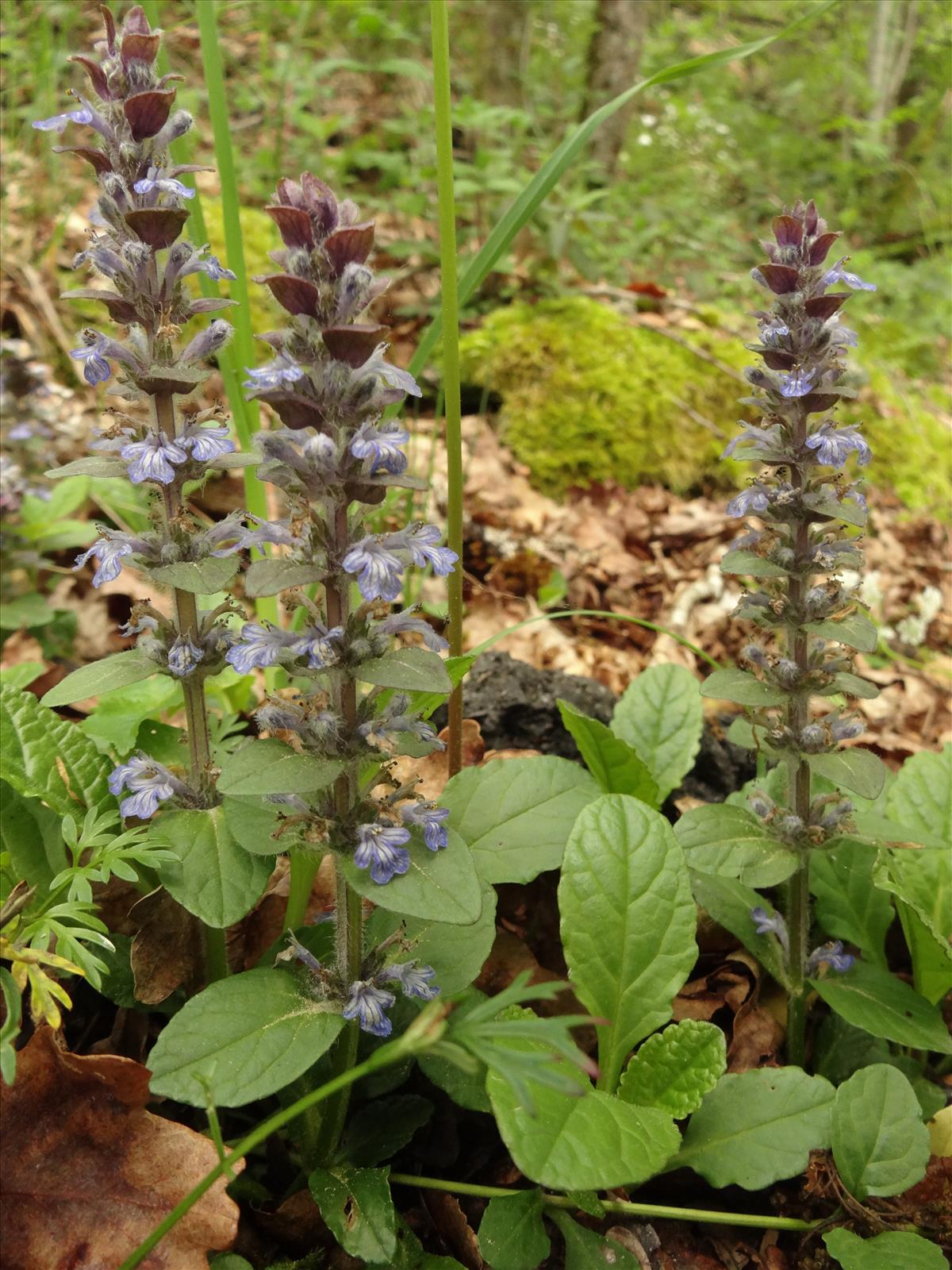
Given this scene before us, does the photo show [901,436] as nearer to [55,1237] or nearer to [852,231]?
[55,1237]

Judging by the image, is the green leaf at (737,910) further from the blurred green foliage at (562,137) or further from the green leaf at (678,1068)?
the blurred green foliage at (562,137)

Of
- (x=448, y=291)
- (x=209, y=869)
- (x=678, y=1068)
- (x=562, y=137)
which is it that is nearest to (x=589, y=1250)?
(x=678, y=1068)

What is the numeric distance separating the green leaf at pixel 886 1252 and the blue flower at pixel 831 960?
0.57 meters

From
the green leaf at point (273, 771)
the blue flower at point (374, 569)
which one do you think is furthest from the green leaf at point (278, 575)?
the green leaf at point (273, 771)

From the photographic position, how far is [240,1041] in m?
1.71

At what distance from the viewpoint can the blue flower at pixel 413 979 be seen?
184 cm

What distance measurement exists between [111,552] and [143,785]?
0.47 m

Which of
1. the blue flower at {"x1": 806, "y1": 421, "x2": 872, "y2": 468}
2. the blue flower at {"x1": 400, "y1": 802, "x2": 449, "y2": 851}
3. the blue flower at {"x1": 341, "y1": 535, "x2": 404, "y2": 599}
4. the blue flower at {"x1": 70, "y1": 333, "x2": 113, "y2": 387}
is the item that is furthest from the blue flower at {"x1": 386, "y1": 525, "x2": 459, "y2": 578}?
the blue flower at {"x1": 806, "y1": 421, "x2": 872, "y2": 468}

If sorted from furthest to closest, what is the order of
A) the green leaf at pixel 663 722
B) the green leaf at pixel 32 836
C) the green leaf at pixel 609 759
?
the green leaf at pixel 663 722 → the green leaf at pixel 609 759 → the green leaf at pixel 32 836

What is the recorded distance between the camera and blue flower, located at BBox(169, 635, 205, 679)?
1.96 metres

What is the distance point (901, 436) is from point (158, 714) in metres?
4.92

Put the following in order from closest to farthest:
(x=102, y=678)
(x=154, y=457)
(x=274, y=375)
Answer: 1. (x=274, y=375)
2. (x=154, y=457)
3. (x=102, y=678)

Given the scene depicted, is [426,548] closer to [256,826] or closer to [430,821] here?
[430,821]

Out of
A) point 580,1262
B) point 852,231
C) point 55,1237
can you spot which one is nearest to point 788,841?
point 580,1262
